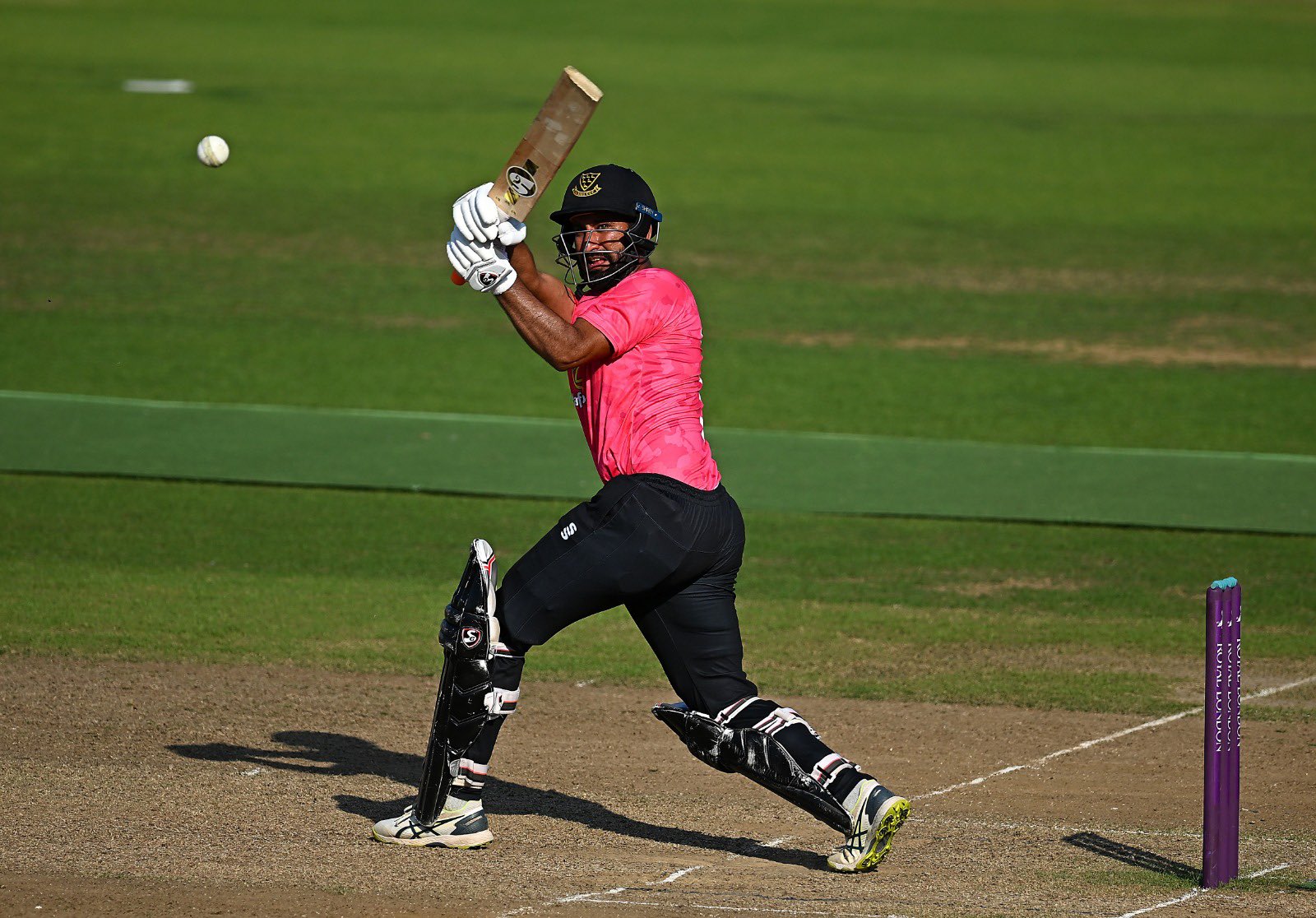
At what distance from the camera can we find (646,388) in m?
5.59

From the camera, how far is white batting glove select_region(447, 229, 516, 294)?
17.8 feet

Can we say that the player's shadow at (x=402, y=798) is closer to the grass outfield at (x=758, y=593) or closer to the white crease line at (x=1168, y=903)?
the white crease line at (x=1168, y=903)

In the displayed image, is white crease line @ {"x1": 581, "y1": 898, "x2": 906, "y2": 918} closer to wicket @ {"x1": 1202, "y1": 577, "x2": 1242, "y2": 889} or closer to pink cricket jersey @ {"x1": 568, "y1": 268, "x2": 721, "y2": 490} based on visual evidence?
wicket @ {"x1": 1202, "y1": 577, "x2": 1242, "y2": 889}

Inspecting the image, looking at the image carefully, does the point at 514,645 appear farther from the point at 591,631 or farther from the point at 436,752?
the point at 591,631

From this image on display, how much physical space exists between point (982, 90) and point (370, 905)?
27934 millimetres

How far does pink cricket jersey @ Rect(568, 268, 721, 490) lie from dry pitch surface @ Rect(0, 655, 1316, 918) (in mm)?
1237

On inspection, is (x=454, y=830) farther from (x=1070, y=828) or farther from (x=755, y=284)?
(x=755, y=284)

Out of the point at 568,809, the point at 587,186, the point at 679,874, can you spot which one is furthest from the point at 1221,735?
the point at 587,186

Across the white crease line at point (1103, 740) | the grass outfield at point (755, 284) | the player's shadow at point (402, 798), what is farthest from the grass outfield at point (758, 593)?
the player's shadow at point (402, 798)

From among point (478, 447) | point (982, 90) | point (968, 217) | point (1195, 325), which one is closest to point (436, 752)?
point (478, 447)

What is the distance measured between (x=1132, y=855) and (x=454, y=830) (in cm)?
213

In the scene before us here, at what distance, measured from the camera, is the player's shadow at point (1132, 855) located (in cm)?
555

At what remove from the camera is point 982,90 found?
1232 inches

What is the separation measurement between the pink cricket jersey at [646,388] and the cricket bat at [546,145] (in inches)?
14.8
